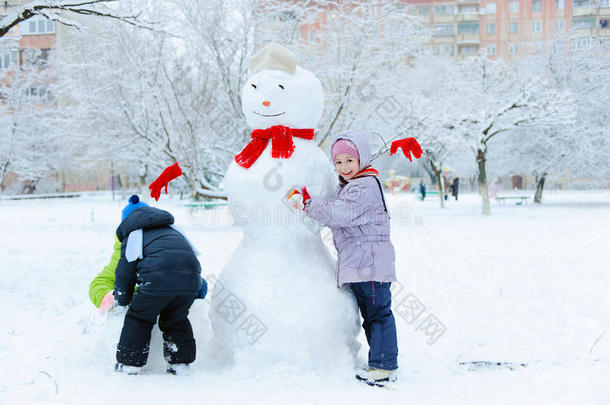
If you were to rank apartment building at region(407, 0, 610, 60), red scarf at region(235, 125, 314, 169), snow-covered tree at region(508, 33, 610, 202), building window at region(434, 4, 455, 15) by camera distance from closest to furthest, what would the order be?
red scarf at region(235, 125, 314, 169) < snow-covered tree at region(508, 33, 610, 202) < apartment building at region(407, 0, 610, 60) < building window at region(434, 4, 455, 15)

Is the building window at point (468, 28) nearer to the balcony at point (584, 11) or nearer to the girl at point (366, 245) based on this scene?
the balcony at point (584, 11)

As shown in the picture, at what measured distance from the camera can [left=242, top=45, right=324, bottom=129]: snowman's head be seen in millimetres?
3266

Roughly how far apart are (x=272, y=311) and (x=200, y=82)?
347 inches

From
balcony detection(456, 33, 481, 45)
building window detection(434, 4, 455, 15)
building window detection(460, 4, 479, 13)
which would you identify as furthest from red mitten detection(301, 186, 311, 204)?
building window detection(460, 4, 479, 13)

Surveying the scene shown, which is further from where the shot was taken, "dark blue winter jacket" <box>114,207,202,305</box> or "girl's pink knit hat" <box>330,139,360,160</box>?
"girl's pink knit hat" <box>330,139,360,160</box>

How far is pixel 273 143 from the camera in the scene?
124 inches

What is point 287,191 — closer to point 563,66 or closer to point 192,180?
point 192,180

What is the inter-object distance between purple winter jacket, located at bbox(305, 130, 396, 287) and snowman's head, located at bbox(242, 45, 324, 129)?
499 millimetres

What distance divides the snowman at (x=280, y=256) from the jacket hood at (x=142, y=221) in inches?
18.1

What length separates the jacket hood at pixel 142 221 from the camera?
9.96ft

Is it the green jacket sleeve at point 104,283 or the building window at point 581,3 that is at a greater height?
the building window at point 581,3

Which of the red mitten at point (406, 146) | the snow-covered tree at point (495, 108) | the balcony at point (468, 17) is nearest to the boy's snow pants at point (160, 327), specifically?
the red mitten at point (406, 146)

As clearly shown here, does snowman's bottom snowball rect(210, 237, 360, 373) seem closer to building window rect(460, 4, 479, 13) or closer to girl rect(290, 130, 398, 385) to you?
girl rect(290, 130, 398, 385)

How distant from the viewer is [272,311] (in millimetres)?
2977
